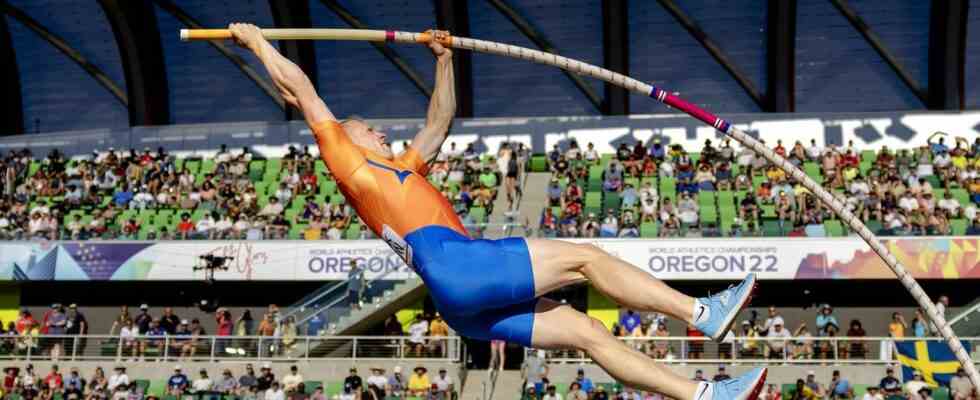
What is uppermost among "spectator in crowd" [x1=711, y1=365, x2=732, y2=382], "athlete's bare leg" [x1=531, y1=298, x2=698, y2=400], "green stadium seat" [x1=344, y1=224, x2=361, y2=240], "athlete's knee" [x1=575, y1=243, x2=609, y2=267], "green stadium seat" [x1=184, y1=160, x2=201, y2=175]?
"green stadium seat" [x1=184, y1=160, x2=201, y2=175]

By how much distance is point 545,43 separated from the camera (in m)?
34.9

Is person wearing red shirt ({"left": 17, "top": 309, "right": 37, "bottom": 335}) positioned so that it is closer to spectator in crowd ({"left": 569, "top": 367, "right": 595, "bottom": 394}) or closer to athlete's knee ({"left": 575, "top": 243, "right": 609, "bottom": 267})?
spectator in crowd ({"left": 569, "top": 367, "right": 595, "bottom": 394})

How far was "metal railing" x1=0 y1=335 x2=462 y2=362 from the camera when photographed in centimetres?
2492

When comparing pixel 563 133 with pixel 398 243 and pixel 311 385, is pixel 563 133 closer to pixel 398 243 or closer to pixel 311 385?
pixel 311 385

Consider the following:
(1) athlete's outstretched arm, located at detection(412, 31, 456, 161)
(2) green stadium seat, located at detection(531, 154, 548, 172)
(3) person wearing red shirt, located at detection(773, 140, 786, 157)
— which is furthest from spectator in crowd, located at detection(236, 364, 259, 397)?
(1) athlete's outstretched arm, located at detection(412, 31, 456, 161)

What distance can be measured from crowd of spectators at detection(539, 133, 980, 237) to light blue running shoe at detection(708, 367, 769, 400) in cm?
1852

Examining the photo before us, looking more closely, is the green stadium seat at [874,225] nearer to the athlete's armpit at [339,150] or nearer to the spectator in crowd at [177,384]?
the spectator in crowd at [177,384]

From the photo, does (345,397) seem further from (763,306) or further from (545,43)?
(545,43)

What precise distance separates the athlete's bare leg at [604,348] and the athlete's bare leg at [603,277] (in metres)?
0.22

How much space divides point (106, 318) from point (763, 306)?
1527 centimetres

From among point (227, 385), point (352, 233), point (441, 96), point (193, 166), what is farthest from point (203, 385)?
point (441, 96)

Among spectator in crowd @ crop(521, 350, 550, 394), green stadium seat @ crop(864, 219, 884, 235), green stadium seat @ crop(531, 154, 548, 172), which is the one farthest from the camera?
green stadium seat @ crop(531, 154, 548, 172)

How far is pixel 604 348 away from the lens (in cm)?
859

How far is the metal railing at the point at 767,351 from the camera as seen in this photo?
2373 centimetres
